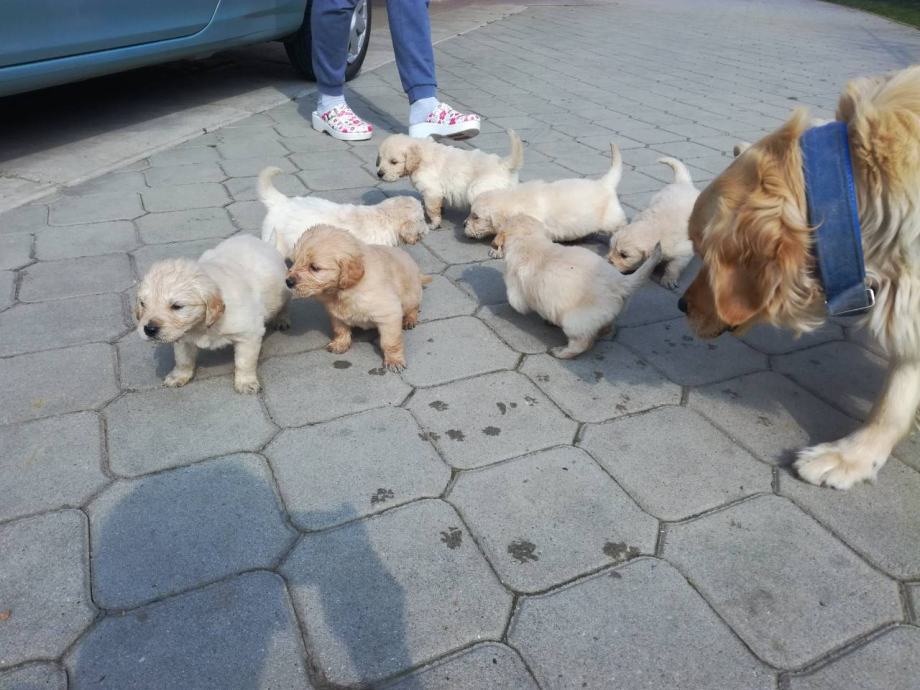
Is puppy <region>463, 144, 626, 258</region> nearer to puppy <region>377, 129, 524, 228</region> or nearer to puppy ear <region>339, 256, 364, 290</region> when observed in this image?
puppy <region>377, 129, 524, 228</region>

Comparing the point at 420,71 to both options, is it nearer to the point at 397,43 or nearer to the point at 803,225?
the point at 397,43

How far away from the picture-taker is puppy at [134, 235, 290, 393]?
8.41ft

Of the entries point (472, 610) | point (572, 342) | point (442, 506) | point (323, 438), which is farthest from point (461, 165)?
point (472, 610)

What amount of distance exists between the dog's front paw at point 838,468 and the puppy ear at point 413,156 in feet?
10.6

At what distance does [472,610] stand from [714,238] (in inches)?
53.1

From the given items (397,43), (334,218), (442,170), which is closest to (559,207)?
(442,170)

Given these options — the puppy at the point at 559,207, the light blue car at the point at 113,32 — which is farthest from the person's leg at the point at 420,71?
the light blue car at the point at 113,32

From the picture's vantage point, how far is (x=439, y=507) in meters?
2.27

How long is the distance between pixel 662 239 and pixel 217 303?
8.13 feet

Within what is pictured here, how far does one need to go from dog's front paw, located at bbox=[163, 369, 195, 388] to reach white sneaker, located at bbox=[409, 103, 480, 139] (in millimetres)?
3369

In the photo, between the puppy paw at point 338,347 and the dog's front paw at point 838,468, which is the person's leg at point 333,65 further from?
the dog's front paw at point 838,468

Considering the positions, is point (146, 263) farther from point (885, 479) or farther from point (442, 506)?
point (885, 479)

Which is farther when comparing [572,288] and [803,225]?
[572,288]

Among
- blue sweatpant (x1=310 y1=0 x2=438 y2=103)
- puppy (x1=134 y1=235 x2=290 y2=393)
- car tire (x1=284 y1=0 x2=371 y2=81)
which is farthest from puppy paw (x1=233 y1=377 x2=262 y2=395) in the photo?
car tire (x1=284 y1=0 x2=371 y2=81)
